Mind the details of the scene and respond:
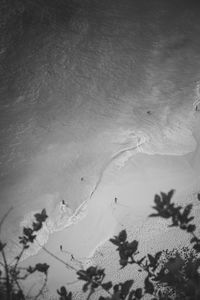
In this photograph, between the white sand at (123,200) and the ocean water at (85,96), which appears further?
the white sand at (123,200)

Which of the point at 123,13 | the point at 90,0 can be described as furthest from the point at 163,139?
the point at 90,0

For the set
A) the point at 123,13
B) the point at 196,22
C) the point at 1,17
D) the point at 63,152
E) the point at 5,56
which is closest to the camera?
the point at 1,17

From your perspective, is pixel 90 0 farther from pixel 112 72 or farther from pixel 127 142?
pixel 127 142

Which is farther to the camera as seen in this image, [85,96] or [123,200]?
[123,200]

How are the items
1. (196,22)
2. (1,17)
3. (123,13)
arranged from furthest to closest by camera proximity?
(196,22), (123,13), (1,17)

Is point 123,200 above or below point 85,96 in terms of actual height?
below
